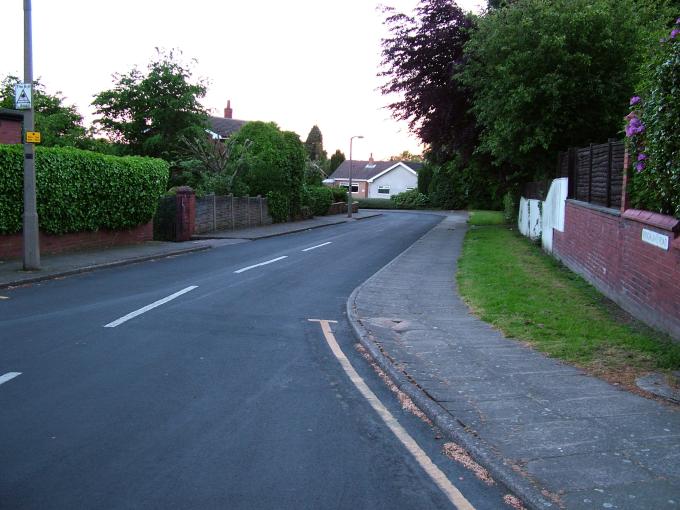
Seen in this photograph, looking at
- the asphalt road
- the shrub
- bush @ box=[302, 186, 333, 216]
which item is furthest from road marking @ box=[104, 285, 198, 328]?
bush @ box=[302, 186, 333, 216]

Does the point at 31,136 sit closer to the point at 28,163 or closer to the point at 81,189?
the point at 28,163

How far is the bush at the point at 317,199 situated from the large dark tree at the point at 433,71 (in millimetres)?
11486

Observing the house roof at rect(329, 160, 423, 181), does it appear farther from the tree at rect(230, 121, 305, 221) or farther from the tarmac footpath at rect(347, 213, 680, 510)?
the tarmac footpath at rect(347, 213, 680, 510)

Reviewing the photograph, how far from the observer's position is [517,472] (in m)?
4.34

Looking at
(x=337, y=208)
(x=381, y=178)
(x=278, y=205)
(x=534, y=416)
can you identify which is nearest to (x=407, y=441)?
(x=534, y=416)

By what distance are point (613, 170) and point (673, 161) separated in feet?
21.7

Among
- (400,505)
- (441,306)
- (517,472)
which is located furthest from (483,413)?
(441,306)

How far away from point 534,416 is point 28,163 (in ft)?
42.7

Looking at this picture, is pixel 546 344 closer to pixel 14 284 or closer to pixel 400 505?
pixel 400 505

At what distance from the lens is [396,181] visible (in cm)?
9188

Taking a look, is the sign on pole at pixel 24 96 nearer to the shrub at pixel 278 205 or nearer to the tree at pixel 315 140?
the shrub at pixel 278 205

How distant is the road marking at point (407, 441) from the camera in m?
4.12

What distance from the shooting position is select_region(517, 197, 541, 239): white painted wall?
23.0m

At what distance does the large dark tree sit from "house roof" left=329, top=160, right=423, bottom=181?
196 feet
